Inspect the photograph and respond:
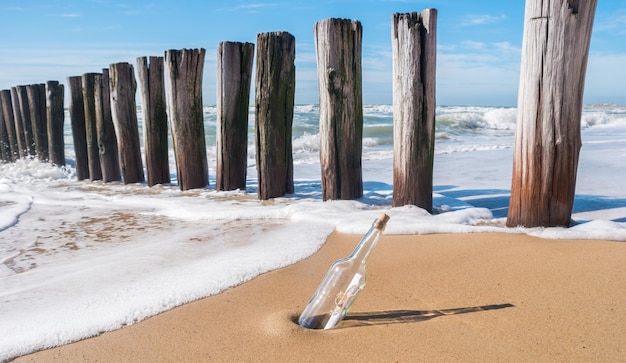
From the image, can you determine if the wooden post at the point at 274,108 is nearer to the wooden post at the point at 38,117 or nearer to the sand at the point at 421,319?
the sand at the point at 421,319

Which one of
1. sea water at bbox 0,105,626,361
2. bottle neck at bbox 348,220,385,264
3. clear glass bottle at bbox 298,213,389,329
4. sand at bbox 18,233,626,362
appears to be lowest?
sea water at bbox 0,105,626,361

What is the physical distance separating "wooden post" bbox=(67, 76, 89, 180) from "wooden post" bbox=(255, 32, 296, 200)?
12.8ft

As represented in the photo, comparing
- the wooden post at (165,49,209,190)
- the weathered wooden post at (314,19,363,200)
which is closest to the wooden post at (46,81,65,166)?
the wooden post at (165,49,209,190)

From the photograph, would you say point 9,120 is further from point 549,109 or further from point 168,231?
point 549,109

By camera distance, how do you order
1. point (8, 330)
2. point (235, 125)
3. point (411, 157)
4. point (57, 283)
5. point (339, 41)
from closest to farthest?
point (8, 330), point (57, 283), point (411, 157), point (339, 41), point (235, 125)

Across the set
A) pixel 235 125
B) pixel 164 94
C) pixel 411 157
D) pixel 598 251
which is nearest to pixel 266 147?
pixel 235 125

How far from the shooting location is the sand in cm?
188

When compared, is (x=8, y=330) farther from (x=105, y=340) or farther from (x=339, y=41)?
(x=339, y=41)

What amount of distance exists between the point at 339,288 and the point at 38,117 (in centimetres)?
932

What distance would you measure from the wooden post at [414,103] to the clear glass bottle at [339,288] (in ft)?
8.51

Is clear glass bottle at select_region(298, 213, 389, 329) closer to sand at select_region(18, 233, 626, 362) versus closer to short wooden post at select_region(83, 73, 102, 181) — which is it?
sand at select_region(18, 233, 626, 362)

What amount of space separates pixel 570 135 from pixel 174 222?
322cm

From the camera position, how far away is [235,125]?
608 cm

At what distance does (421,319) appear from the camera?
2.12 metres
